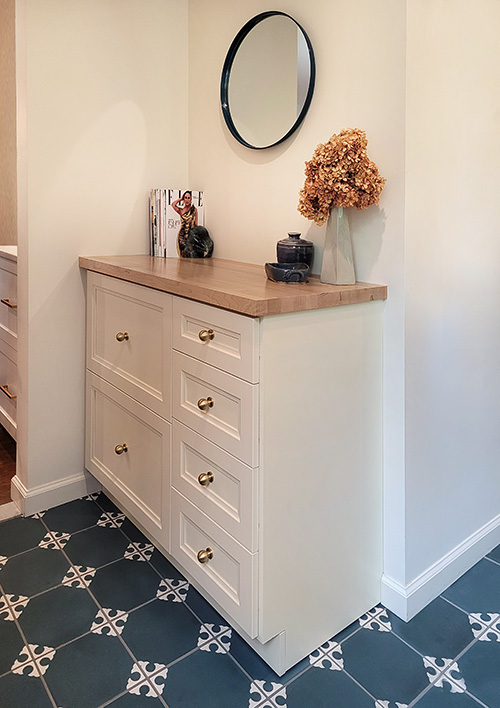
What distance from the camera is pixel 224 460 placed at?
1355 mm

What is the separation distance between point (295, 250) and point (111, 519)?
125cm

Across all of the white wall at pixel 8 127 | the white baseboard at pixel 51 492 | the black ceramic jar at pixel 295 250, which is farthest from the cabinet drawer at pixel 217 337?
the white wall at pixel 8 127

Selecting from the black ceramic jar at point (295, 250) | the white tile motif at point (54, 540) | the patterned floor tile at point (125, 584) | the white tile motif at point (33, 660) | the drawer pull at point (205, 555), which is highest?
the black ceramic jar at point (295, 250)

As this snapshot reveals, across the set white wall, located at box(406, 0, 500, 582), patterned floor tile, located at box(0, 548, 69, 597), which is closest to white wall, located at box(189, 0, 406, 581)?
white wall, located at box(406, 0, 500, 582)

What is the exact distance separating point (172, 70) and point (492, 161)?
1.35m

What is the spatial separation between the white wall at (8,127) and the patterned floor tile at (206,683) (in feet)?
8.47

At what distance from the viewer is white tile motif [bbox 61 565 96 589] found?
169 cm

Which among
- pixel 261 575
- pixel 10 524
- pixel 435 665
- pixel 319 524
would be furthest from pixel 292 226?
pixel 10 524

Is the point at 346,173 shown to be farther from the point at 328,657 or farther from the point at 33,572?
the point at 33,572

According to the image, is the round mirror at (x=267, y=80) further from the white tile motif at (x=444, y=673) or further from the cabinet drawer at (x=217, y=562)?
the white tile motif at (x=444, y=673)

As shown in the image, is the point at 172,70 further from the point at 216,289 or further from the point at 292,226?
the point at 216,289

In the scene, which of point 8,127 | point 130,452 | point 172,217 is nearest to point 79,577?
point 130,452

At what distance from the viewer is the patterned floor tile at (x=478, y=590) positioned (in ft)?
5.30

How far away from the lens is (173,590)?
5.48 feet
